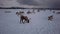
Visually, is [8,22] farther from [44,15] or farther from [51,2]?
[51,2]

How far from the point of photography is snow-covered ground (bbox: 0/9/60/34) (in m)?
1.22

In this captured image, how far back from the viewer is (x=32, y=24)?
1240 millimetres

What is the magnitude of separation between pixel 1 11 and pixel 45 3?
1.79 feet

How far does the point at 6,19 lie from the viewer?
123 centimetres

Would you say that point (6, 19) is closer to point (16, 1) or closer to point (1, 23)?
point (1, 23)

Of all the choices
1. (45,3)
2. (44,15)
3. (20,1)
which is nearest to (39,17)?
(44,15)

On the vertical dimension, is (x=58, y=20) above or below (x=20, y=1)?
below

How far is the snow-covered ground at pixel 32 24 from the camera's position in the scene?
1.22 meters

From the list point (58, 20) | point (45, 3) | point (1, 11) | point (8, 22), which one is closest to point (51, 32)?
point (58, 20)

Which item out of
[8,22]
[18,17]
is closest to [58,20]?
[18,17]

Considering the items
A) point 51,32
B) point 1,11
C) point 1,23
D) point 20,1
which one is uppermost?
point 20,1

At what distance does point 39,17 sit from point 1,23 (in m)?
0.46

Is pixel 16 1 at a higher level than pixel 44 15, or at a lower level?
higher

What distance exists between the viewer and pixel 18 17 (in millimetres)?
1253
